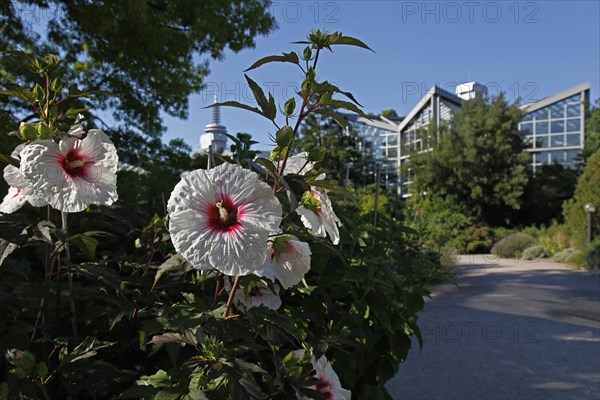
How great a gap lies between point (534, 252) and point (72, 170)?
1697cm

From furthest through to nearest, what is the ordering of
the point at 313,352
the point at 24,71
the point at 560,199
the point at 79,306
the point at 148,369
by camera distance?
the point at 560,199
the point at 24,71
the point at 79,306
the point at 148,369
the point at 313,352

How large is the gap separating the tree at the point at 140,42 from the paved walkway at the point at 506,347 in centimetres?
571

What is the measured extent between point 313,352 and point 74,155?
2.60 feet

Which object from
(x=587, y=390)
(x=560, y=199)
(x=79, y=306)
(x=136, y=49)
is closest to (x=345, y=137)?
(x=560, y=199)

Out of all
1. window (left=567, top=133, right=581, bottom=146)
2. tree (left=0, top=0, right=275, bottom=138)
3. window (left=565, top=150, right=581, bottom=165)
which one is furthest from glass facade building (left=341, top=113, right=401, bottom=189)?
tree (left=0, top=0, right=275, bottom=138)

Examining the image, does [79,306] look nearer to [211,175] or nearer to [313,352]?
[313,352]

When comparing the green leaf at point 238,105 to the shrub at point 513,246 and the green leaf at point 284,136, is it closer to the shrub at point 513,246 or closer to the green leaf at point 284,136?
the green leaf at point 284,136

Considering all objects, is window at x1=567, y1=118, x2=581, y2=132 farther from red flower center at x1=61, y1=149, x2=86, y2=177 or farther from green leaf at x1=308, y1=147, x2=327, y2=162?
red flower center at x1=61, y1=149, x2=86, y2=177

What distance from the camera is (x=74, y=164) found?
4.26 feet

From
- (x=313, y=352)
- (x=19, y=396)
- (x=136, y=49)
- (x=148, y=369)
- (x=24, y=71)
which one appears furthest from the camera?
(x=136, y=49)

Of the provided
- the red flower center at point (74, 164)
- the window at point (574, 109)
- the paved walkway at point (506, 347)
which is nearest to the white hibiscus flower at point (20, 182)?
the red flower center at point (74, 164)

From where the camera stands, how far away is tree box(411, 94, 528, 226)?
72.4 ft

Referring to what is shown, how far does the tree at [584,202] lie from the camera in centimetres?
1672

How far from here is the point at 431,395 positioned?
371 centimetres
